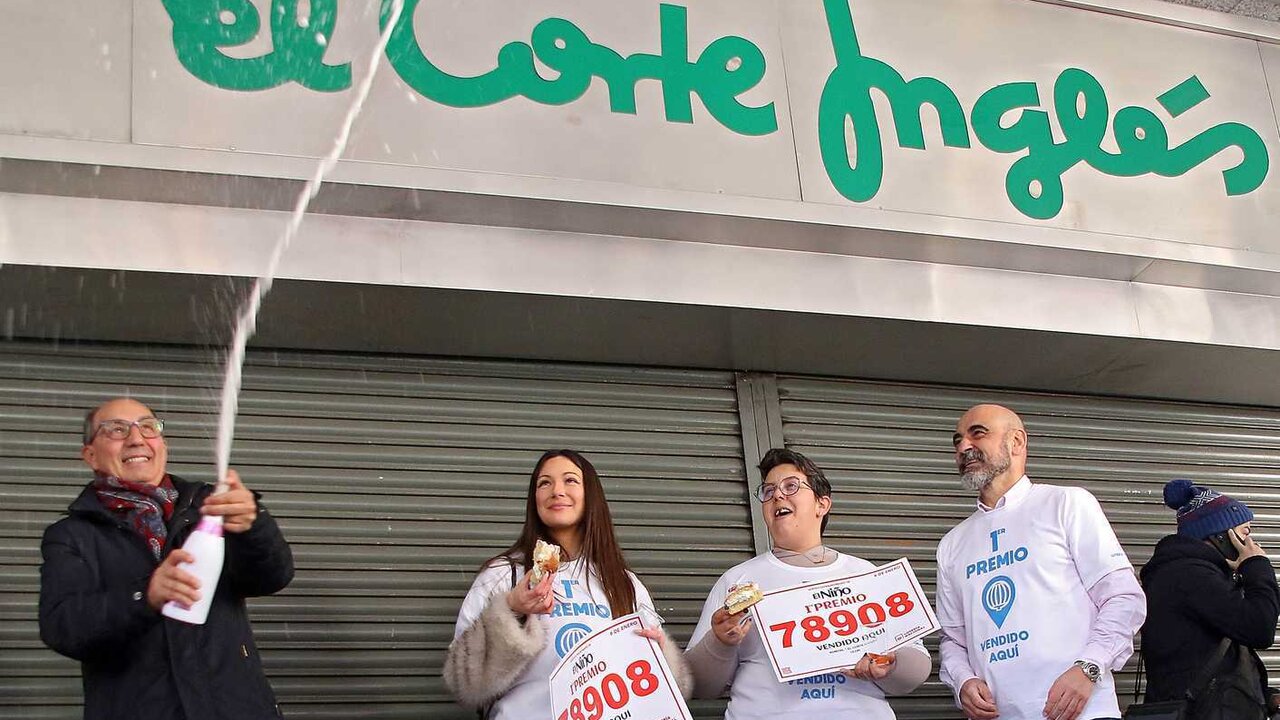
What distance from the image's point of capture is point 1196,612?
4969mm

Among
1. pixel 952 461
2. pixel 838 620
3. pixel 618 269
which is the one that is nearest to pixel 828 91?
pixel 618 269

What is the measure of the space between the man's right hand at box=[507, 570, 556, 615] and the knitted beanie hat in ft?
7.85

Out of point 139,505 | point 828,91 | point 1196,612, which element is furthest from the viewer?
point 828,91

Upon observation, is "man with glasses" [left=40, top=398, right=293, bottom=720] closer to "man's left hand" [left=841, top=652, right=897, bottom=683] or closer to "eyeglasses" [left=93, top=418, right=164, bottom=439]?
"eyeglasses" [left=93, top=418, right=164, bottom=439]

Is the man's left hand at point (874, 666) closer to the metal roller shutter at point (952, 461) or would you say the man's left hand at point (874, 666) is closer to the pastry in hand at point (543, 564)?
the pastry in hand at point (543, 564)

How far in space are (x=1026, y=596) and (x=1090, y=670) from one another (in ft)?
1.14

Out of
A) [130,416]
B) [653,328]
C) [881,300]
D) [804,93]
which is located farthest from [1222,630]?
[130,416]

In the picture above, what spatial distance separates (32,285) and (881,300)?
343 cm

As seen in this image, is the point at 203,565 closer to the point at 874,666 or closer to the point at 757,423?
the point at 874,666

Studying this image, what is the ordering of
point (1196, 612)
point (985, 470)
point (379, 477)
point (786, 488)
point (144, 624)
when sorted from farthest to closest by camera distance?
1. point (379, 477)
2. point (985, 470)
3. point (786, 488)
4. point (1196, 612)
5. point (144, 624)

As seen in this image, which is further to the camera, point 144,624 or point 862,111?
point 862,111

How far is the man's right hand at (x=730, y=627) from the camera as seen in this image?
471cm

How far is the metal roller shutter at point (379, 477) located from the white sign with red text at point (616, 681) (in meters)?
1.52

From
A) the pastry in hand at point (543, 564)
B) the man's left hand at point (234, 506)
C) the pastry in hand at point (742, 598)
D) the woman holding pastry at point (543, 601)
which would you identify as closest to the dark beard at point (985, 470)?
the pastry in hand at point (742, 598)
